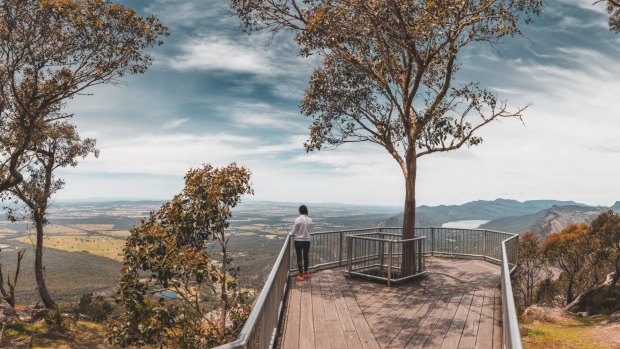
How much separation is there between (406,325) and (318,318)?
1781 millimetres

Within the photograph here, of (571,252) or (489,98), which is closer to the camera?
(489,98)

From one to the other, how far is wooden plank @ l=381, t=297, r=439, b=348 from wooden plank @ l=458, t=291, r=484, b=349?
0.86 meters

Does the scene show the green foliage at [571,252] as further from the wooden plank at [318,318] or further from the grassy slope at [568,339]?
the wooden plank at [318,318]

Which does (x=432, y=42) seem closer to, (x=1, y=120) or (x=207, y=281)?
(x=207, y=281)

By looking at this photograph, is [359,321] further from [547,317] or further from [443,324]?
[547,317]

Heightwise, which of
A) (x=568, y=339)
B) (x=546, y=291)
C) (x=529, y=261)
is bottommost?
(x=546, y=291)

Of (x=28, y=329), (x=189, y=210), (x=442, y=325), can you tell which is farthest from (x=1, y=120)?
(x=442, y=325)

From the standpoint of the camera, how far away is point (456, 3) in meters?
11.8

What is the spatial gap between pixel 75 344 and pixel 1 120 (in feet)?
41.7

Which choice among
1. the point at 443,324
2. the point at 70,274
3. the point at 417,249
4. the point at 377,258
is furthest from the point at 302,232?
the point at 70,274

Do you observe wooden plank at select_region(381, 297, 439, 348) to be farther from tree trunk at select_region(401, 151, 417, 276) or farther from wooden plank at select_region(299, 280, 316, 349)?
tree trunk at select_region(401, 151, 417, 276)

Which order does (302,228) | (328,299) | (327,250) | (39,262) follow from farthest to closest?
(39,262), (327,250), (302,228), (328,299)

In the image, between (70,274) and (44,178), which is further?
(70,274)

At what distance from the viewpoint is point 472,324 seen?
26.8 feet
